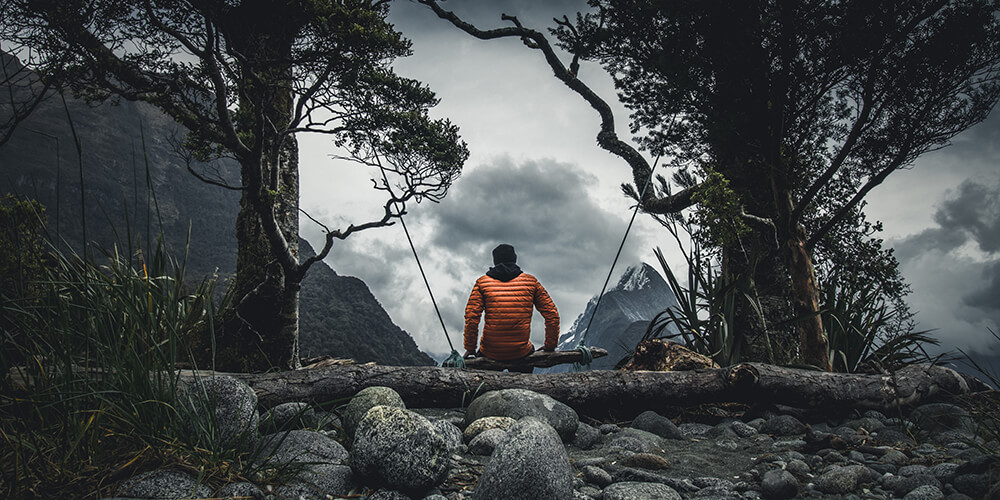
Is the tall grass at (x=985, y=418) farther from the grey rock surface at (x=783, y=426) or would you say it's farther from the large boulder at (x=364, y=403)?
the large boulder at (x=364, y=403)

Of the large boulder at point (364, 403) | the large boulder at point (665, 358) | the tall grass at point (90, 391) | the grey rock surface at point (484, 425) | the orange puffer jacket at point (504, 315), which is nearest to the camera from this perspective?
the tall grass at point (90, 391)

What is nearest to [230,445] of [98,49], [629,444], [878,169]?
[629,444]

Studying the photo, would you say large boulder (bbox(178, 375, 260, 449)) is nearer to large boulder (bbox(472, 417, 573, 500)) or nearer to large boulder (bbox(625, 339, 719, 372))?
large boulder (bbox(472, 417, 573, 500))

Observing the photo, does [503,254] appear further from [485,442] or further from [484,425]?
[485,442]

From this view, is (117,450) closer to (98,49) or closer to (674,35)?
(98,49)

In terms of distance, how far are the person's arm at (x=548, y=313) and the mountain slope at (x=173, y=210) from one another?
2934 centimetres

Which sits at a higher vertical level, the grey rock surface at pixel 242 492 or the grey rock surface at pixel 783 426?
the grey rock surface at pixel 783 426

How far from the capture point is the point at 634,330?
311 ft

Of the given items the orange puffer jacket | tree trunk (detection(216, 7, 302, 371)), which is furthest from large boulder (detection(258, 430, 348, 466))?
tree trunk (detection(216, 7, 302, 371))

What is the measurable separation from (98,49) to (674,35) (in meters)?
7.31

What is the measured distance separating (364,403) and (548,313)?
3.23m

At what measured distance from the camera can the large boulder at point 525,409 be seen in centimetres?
439

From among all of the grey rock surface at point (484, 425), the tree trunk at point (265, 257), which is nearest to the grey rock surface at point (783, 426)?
the grey rock surface at point (484, 425)

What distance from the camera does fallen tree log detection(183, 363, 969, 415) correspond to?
504 cm
